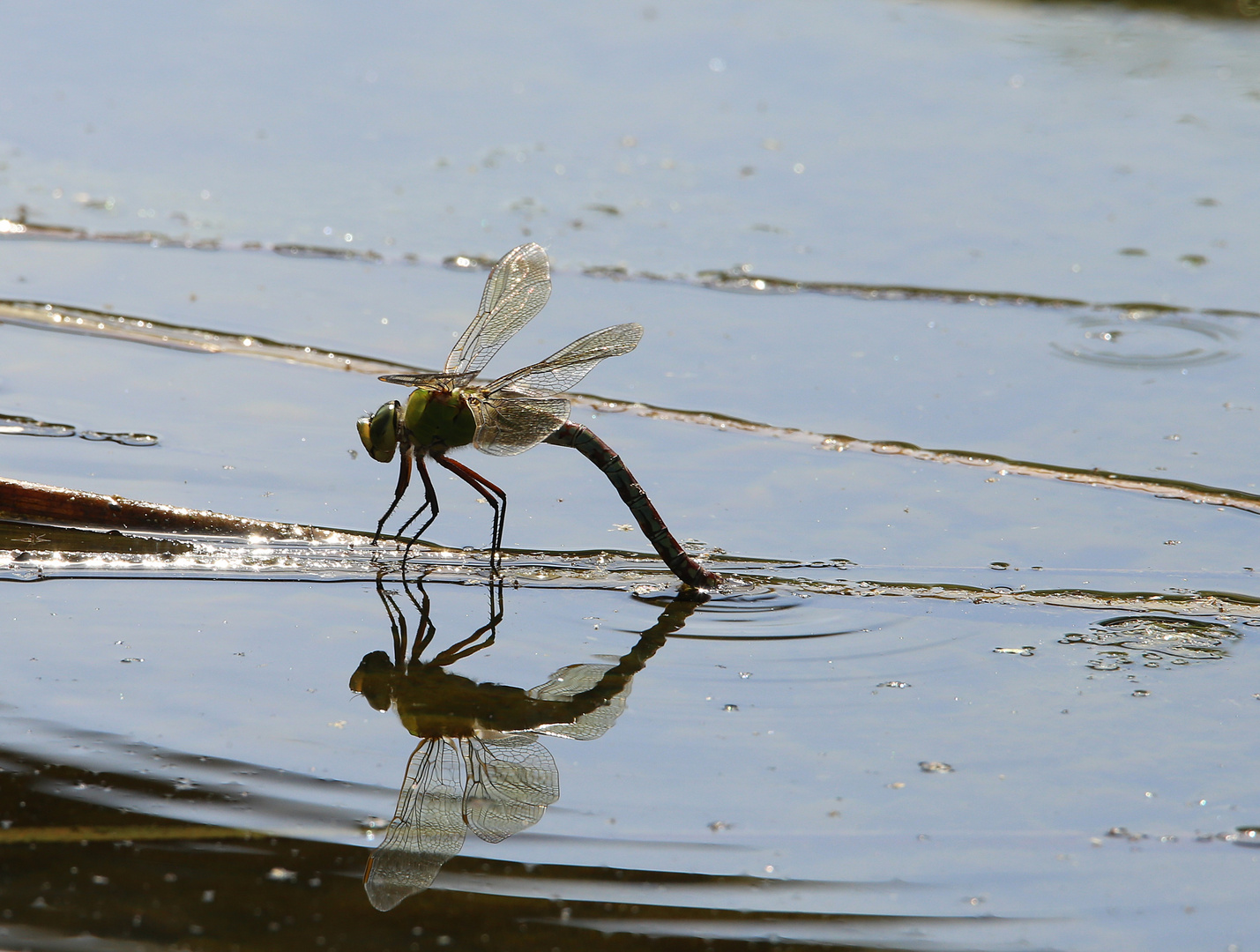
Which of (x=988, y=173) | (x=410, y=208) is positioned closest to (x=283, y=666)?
(x=410, y=208)

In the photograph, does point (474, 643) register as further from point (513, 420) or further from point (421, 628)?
point (513, 420)

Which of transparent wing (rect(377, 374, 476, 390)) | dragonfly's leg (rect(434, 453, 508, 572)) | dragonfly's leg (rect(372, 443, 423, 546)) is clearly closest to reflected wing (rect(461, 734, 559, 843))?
dragonfly's leg (rect(434, 453, 508, 572))

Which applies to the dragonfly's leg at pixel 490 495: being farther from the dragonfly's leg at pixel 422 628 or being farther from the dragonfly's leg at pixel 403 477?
the dragonfly's leg at pixel 422 628

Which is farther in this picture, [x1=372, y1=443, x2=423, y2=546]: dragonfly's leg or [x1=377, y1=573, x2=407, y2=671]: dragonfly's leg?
[x1=372, y1=443, x2=423, y2=546]: dragonfly's leg

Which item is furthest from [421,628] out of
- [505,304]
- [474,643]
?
[505,304]

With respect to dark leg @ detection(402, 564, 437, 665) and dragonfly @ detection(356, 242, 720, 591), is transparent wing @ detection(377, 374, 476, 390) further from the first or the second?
dark leg @ detection(402, 564, 437, 665)

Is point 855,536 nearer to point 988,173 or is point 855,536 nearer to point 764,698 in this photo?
point 764,698

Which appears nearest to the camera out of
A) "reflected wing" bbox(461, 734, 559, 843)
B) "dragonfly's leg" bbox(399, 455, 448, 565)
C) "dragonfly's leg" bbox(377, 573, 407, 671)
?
"reflected wing" bbox(461, 734, 559, 843)
